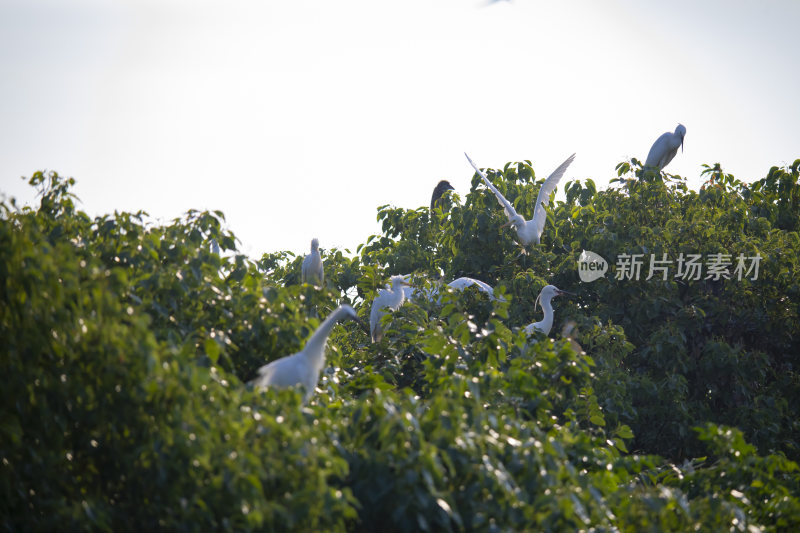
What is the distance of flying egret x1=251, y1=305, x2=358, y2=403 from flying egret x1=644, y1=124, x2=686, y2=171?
8396 millimetres

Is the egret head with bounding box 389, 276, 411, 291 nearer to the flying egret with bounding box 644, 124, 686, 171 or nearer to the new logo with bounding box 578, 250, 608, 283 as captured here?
the new logo with bounding box 578, 250, 608, 283

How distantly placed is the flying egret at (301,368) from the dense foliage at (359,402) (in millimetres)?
100

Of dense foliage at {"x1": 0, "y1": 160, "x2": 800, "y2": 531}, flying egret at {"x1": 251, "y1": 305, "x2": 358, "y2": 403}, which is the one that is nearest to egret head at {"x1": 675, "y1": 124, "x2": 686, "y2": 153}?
dense foliage at {"x1": 0, "y1": 160, "x2": 800, "y2": 531}

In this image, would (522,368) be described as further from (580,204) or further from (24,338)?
(580,204)

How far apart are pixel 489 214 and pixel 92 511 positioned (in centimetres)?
592

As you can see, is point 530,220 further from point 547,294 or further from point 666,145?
point 666,145

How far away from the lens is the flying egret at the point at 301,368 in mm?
4121

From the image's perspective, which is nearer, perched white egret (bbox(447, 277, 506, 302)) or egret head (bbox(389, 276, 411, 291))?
perched white egret (bbox(447, 277, 506, 302))

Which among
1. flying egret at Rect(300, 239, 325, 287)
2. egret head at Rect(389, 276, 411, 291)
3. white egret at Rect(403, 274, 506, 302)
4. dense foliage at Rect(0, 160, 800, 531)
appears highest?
flying egret at Rect(300, 239, 325, 287)

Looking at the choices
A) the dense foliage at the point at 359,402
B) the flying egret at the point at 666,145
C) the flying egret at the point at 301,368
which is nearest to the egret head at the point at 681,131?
the flying egret at the point at 666,145

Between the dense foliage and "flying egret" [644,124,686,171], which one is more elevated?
"flying egret" [644,124,686,171]

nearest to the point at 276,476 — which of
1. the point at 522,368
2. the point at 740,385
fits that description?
the point at 522,368

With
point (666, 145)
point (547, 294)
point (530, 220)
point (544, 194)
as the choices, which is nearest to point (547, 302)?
point (547, 294)

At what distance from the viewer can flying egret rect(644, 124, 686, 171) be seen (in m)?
11.4
